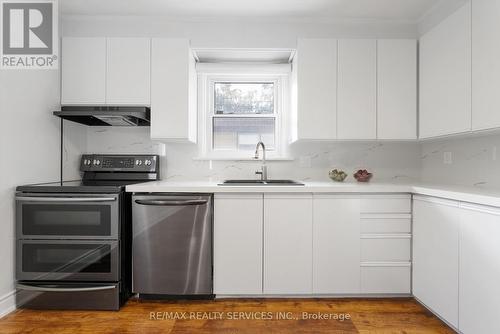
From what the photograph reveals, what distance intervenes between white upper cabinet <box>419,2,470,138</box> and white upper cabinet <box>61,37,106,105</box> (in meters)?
2.72

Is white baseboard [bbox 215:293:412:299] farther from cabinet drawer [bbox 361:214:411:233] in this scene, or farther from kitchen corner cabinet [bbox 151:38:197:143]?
kitchen corner cabinet [bbox 151:38:197:143]

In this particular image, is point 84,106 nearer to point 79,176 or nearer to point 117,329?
point 79,176

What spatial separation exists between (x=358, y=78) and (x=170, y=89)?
1.64m

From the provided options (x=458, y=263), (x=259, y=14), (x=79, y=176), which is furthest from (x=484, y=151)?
(x=79, y=176)

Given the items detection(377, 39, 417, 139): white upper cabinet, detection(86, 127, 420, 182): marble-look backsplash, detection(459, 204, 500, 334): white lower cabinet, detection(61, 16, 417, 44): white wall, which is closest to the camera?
detection(459, 204, 500, 334): white lower cabinet

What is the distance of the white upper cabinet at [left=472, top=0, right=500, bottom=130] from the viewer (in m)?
1.72

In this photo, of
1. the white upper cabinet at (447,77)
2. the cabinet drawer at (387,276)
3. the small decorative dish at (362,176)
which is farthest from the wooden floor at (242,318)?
the white upper cabinet at (447,77)

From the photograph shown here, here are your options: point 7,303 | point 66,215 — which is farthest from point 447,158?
point 7,303

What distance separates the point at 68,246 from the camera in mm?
2148

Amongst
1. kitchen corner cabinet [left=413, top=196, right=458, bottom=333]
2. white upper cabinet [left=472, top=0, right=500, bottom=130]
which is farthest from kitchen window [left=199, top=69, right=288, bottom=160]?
white upper cabinet [left=472, top=0, right=500, bottom=130]

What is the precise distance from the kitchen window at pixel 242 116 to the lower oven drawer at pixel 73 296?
1474 millimetres

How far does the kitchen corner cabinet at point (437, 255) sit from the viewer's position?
1838mm

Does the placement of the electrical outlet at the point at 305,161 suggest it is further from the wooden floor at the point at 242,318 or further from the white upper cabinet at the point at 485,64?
the white upper cabinet at the point at 485,64

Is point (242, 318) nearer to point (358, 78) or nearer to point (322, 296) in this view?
point (322, 296)
